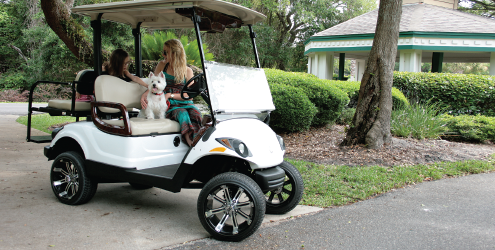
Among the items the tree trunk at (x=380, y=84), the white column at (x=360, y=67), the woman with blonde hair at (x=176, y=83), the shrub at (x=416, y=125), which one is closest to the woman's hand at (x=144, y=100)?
the woman with blonde hair at (x=176, y=83)

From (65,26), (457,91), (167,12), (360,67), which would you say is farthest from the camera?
(360,67)

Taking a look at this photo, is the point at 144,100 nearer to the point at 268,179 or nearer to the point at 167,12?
the point at 167,12

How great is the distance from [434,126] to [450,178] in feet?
9.86

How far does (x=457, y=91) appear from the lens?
11.3m

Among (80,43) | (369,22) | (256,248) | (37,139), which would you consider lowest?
(256,248)

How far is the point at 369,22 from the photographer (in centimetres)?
1736

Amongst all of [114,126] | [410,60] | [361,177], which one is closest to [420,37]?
[410,60]

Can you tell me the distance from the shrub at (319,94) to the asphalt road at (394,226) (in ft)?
12.0

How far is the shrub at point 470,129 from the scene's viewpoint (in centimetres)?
845

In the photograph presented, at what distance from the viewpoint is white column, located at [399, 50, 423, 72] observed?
1495 cm

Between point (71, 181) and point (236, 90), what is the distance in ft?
6.99

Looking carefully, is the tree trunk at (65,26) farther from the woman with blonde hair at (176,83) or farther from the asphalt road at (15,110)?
the asphalt road at (15,110)

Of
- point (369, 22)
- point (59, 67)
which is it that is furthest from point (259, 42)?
point (59, 67)

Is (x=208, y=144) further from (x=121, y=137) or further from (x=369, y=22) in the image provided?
(x=369, y=22)
